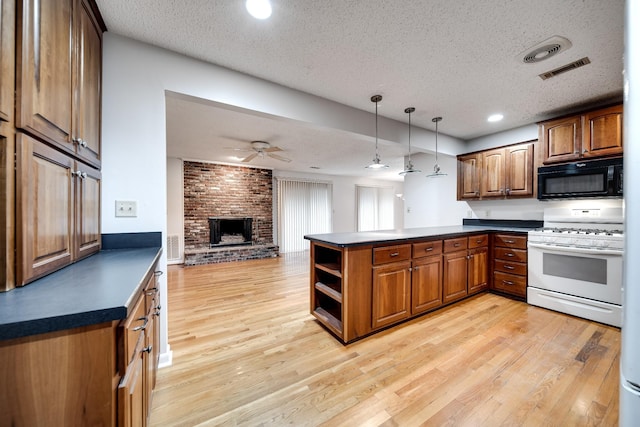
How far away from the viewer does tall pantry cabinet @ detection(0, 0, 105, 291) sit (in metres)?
0.87

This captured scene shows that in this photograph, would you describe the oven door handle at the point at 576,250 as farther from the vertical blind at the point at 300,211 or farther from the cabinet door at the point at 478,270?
the vertical blind at the point at 300,211

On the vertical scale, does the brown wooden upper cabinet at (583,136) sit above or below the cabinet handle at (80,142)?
above

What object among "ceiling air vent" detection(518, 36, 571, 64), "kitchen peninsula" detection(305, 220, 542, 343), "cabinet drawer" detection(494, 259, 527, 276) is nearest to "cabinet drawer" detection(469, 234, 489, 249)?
"kitchen peninsula" detection(305, 220, 542, 343)

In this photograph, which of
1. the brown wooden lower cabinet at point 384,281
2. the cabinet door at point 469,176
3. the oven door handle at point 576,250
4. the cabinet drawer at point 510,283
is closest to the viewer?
the brown wooden lower cabinet at point 384,281

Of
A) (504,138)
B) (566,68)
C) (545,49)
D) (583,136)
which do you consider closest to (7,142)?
(545,49)

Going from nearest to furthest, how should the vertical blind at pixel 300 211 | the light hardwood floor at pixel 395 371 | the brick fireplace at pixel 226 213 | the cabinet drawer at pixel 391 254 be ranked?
1. the light hardwood floor at pixel 395 371
2. the cabinet drawer at pixel 391 254
3. the brick fireplace at pixel 226 213
4. the vertical blind at pixel 300 211

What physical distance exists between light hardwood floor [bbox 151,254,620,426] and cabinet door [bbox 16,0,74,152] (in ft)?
5.16

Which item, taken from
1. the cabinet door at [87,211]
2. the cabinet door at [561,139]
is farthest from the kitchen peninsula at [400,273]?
the cabinet door at [87,211]

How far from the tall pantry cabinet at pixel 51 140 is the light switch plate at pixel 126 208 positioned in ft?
0.49

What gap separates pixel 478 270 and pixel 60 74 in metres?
4.11

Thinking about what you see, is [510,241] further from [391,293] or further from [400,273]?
[391,293]

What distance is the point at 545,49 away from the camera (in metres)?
1.83

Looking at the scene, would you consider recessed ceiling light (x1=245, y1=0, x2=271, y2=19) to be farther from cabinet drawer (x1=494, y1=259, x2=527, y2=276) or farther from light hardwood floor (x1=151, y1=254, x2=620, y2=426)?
cabinet drawer (x1=494, y1=259, x2=527, y2=276)

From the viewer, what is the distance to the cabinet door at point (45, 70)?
884 mm
